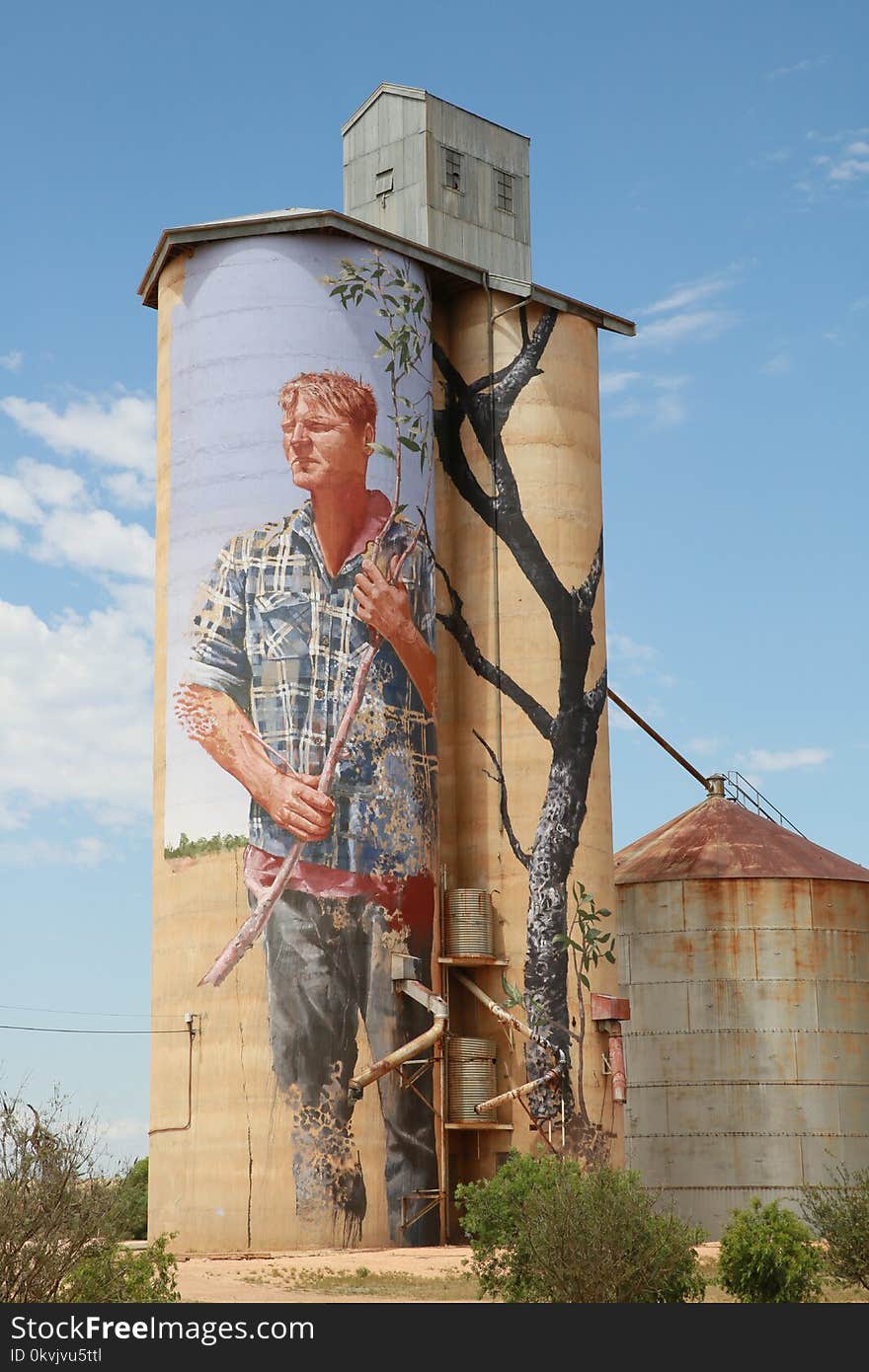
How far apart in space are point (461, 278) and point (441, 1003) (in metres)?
19.9

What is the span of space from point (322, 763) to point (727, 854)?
46.8ft

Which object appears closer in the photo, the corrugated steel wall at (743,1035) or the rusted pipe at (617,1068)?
the rusted pipe at (617,1068)

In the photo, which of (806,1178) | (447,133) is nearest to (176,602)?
(447,133)

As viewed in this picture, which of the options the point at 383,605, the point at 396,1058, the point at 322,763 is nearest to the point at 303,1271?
the point at 396,1058

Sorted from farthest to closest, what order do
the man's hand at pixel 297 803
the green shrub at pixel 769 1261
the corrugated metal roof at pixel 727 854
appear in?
the corrugated metal roof at pixel 727 854, the man's hand at pixel 297 803, the green shrub at pixel 769 1261

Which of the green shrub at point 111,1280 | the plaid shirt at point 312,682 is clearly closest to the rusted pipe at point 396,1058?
the plaid shirt at point 312,682

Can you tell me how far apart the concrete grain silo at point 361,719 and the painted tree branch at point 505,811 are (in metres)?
0.06

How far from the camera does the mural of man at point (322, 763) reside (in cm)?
4369

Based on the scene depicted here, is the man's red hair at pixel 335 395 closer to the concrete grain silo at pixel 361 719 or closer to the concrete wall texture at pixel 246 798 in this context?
the concrete grain silo at pixel 361 719

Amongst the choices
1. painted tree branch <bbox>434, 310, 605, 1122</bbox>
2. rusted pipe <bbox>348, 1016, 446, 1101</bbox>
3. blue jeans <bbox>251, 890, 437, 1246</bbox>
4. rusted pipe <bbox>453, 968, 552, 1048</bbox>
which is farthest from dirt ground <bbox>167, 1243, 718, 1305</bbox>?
painted tree branch <bbox>434, 310, 605, 1122</bbox>

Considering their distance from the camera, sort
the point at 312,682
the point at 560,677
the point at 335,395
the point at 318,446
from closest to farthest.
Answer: the point at 312,682 < the point at 318,446 < the point at 335,395 < the point at 560,677

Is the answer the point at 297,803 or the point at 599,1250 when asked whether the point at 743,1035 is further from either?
the point at 599,1250

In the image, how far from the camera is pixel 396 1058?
4456cm

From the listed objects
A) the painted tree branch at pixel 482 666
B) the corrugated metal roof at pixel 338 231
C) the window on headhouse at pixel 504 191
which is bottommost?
the painted tree branch at pixel 482 666
